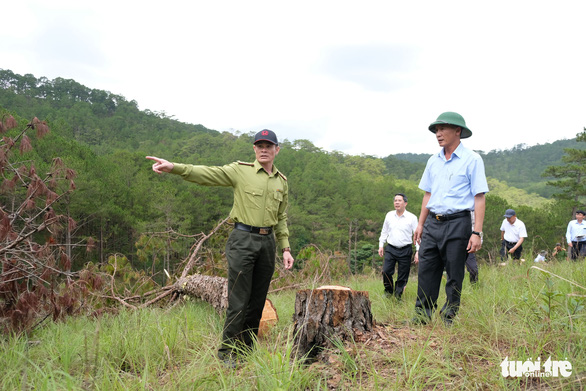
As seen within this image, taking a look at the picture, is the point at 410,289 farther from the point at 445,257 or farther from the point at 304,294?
the point at 304,294

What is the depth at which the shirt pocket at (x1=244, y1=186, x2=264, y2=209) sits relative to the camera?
3.26 metres

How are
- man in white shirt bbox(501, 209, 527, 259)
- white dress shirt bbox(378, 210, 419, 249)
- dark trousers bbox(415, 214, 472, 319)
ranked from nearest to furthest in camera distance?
1. dark trousers bbox(415, 214, 472, 319)
2. white dress shirt bbox(378, 210, 419, 249)
3. man in white shirt bbox(501, 209, 527, 259)

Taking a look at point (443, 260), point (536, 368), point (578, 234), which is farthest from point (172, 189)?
point (536, 368)

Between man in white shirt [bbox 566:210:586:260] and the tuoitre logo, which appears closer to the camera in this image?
the tuoitre logo

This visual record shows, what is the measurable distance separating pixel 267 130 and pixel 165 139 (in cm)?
8674

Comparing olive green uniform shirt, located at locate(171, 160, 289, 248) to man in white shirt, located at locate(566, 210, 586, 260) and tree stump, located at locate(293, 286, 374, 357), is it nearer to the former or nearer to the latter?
tree stump, located at locate(293, 286, 374, 357)

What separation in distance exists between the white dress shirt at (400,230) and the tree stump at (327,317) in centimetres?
228

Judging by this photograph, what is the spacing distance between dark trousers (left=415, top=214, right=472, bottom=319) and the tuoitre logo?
0.98 metres

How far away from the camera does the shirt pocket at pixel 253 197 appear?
3.26m

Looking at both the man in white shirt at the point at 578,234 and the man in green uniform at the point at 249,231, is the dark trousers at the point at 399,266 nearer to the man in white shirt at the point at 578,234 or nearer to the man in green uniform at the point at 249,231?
the man in green uniform at the point at 249,231

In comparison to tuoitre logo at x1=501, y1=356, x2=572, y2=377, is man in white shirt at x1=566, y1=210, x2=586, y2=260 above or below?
above

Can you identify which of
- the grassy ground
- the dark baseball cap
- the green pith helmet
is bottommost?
the grassy ground

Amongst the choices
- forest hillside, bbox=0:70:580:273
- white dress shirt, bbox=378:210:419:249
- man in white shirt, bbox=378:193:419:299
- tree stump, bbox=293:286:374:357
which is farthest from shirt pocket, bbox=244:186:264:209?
forest hillside, bbox=0:70:580:273

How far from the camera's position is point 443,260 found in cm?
343
